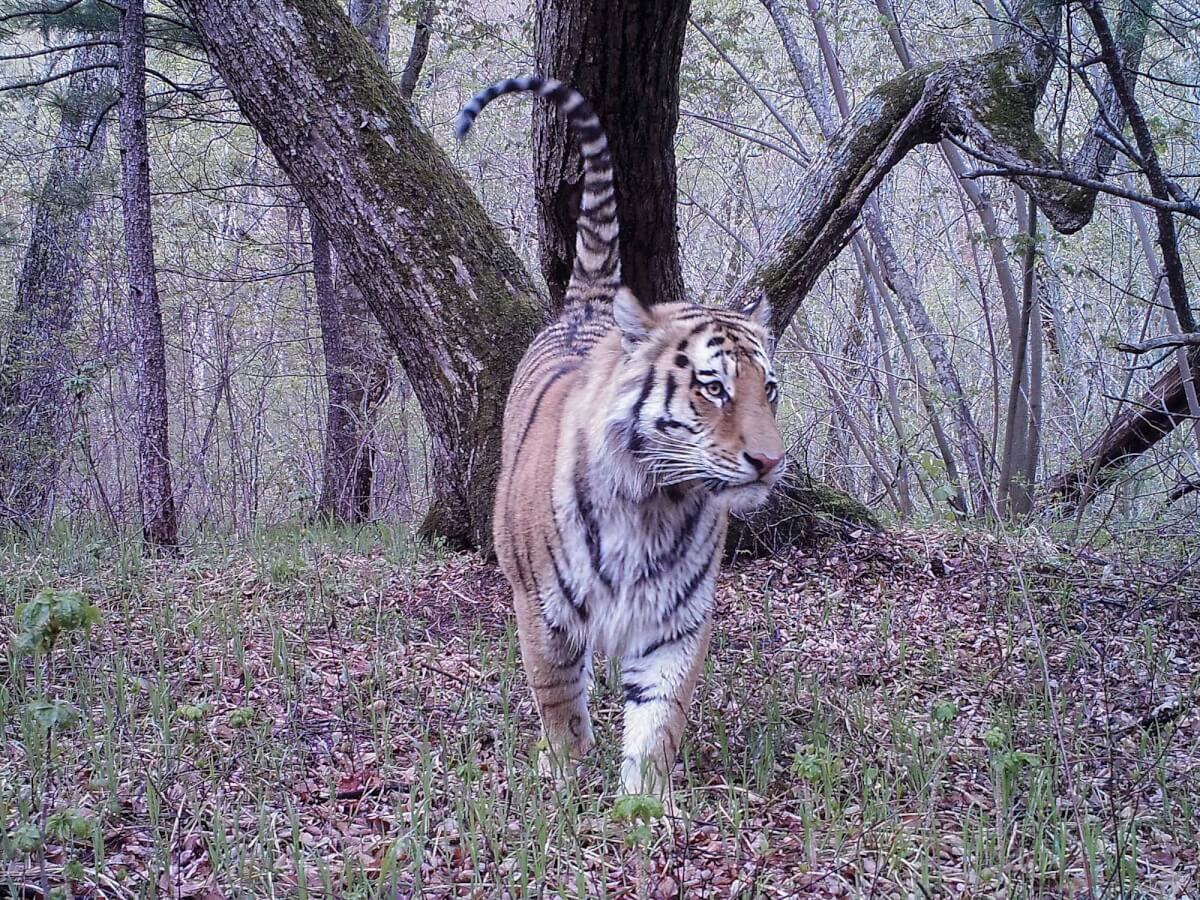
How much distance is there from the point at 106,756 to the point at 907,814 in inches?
95.2

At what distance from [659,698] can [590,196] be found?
2.41m

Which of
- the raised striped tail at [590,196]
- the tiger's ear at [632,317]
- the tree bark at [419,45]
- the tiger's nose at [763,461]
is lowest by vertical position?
the tiger's nose at [763,461]

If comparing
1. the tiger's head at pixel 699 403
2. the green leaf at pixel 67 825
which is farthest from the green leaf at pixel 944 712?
the green leaf at pixel 67 825

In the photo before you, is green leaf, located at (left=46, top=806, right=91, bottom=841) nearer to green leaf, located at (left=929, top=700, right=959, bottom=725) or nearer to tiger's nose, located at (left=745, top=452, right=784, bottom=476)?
tiger's nose, located at (left=745, top=452, right=784, bottom=476)

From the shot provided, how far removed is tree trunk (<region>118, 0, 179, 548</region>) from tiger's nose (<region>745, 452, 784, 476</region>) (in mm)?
4837

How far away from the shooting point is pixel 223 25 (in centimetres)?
548

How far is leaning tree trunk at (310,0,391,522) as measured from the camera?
29.1 ft

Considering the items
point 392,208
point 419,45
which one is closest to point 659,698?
point 392,208

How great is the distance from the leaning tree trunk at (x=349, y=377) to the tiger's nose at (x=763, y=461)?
19.5ft

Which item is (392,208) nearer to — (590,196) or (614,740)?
(590,196)

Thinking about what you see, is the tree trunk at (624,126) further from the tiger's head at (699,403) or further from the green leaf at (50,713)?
the green leaf at (50,713)

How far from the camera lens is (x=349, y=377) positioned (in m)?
9.16

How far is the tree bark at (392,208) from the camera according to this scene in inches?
216

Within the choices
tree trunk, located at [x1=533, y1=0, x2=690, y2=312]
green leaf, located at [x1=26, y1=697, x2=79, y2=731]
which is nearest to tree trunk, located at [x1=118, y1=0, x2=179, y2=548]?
tree trunk, located at [x1=533, y1=0, x2=690, y2=312]
